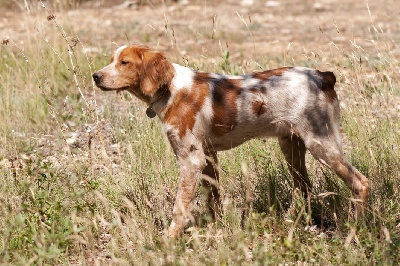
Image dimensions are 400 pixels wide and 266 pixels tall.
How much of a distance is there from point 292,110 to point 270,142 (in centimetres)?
126

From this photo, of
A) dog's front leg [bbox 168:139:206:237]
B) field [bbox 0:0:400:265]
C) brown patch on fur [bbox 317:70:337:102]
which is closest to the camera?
field [bbox 0:0:400:265]

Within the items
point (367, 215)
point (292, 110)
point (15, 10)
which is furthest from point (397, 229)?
point (15, 10)

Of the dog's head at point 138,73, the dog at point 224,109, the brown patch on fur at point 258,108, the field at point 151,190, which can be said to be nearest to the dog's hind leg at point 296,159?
the field at point 151,190

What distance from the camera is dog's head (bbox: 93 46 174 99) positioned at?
5.09 metres

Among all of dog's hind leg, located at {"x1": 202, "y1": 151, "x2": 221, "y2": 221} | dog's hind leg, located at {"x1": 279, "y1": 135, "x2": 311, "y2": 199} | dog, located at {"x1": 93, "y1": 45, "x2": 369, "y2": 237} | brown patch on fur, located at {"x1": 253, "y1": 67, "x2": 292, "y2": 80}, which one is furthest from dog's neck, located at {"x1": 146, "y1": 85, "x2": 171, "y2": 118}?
dog's hind leg, located at {"x1": 279, "y1": 135, "x2": 311, "y2": 199}

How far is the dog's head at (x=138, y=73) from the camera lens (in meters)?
5.09

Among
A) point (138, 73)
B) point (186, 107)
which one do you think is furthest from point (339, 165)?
point (138, 73)

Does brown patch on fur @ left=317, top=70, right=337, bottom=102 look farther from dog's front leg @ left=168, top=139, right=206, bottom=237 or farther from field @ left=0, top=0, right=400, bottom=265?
dog's front leg @ left=168, top=139, right=206, bottom=237

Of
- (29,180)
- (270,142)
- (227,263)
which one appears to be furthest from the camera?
(270,142)

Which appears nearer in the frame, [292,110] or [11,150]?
[292,110]

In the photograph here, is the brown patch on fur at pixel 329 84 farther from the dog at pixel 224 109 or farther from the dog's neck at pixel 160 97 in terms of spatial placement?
the dog's neck at pixel 160 97

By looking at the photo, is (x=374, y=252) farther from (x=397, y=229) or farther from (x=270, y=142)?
(x=270, y=142)

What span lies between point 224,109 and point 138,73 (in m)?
0.63

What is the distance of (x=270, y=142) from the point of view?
20.7 ft
